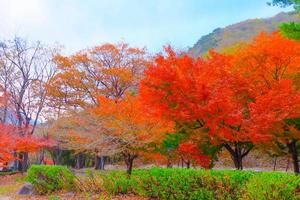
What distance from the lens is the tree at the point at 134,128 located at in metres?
16.0

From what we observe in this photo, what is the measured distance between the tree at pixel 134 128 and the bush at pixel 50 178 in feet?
8.25

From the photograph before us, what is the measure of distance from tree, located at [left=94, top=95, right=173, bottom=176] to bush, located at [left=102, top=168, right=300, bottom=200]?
2315mm

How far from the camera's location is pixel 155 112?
606 inches

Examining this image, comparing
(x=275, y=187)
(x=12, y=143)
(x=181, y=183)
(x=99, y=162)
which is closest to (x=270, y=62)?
(x=181, y=183)

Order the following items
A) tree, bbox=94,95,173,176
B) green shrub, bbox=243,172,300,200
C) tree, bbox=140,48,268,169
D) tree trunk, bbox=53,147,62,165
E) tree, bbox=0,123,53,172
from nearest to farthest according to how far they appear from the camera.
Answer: green shrub, bbox=243,172,300,200, tree, bbox=140,48,268,169, tree, bbox=94,95,173,176, tree, bbox=0,123,53,172, tree trunk, bbox=53,147,62,165

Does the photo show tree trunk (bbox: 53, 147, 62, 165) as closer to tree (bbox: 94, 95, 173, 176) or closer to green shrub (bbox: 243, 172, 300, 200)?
tree (bbox: 94, 95, 173, 176)

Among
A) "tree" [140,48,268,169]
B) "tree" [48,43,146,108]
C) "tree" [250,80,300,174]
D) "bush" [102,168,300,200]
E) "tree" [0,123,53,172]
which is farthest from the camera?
"tree" [48,43,146,108]

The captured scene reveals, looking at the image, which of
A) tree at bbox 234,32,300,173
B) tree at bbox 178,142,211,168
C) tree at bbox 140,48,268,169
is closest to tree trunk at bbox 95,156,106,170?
tree at bbox 178,142,211,168

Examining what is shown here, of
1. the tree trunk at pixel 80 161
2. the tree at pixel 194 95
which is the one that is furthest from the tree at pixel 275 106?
the tree trunk at pixel 80 161

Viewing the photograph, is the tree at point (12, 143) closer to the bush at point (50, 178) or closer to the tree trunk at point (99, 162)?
the tree trunk at point (99, 162)

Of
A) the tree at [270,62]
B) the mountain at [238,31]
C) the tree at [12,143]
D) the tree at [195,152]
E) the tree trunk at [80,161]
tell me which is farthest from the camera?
the mountain at [238,31]

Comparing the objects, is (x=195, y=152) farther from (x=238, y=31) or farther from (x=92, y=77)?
(x=238, y=31)

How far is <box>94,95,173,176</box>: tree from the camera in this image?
1603 centimetres

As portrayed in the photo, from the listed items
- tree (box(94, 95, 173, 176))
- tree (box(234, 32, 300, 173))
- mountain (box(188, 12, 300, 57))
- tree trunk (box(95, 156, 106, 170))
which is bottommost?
tree trunk (box(95, 156, 106, 170))
